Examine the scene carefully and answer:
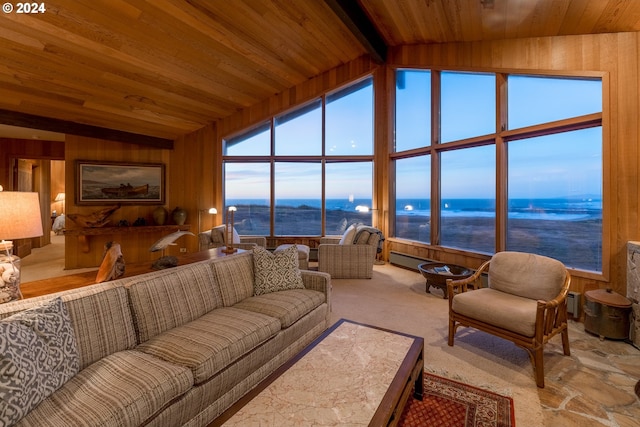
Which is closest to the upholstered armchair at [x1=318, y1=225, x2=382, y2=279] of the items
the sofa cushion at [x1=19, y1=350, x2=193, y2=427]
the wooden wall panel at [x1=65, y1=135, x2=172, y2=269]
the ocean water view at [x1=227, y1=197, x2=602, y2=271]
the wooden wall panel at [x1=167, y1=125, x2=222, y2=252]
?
the ocean water view at [x1=227, y1=197, x2=602, y2=271]

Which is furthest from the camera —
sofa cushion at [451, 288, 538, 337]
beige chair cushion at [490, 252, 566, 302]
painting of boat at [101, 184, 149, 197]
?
painting of boat at [101, 184, 149, 197]

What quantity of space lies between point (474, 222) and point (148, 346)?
472 centimetres

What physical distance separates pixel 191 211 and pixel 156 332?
5.31 metres

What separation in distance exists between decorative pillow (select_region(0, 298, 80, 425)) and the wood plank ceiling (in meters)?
3.28

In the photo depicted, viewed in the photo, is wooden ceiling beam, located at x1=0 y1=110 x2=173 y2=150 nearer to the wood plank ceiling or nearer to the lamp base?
the wood plank ceiling

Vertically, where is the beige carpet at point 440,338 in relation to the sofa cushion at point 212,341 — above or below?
below

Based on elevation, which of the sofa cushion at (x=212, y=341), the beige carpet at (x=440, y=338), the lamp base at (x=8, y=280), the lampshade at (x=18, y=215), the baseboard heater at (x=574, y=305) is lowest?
the beige carpet at (x=440, y=338)

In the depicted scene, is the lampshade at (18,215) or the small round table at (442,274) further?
the small round table at (442,274)

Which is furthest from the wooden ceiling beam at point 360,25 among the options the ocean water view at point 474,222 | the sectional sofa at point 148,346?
the sectional sofa at point 148,346

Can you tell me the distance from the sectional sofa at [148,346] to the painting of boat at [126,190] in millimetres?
4970

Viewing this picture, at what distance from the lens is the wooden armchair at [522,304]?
224 cm

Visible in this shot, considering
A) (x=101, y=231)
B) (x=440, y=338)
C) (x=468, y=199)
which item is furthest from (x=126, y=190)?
(x=468, y=199)

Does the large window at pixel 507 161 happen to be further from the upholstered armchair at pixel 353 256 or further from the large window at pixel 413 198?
the upholstered armchair at pixel 353 256

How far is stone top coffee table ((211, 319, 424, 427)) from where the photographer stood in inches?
50.6
